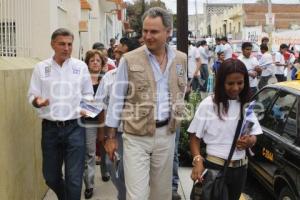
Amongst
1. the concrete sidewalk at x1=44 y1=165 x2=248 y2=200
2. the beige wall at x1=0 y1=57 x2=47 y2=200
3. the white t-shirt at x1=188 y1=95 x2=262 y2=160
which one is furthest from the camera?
the concrete sidewalk at x1=44 y1=165 x2=248 y2=200

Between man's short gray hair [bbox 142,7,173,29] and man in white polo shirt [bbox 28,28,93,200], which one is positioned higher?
man's short gray hair [bbox 142,7,173,29]

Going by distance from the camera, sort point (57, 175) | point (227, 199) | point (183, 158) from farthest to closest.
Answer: point (183, 158)
point (57, 175)
point (227, 199)

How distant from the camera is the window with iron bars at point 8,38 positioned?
6621 millimetres

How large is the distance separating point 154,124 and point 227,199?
31.6 inches

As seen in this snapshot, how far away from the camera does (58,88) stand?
182 inches

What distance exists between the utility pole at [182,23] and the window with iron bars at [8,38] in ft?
7.86

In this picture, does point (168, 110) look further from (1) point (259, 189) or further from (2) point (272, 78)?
(2) point (272, 78)

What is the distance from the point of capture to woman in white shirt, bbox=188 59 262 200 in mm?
3688

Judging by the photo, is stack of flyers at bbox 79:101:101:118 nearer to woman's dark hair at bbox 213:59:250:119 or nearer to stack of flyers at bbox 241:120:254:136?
woman's dark hair at bbox 213:59:250:119

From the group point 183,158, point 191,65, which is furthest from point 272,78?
point 183,158

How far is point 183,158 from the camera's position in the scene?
23.5ft

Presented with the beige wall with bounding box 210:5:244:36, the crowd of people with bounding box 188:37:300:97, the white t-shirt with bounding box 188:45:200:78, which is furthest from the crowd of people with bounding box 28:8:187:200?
the beige wall with bounding box 210:5:244:36

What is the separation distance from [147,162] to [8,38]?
359 cm

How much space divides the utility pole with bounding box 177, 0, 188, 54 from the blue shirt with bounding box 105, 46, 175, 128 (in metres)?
3.46
